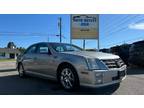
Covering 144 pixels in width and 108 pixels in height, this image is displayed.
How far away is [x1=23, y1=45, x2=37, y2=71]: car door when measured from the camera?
25.7 ft

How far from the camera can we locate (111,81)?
5.84 metres

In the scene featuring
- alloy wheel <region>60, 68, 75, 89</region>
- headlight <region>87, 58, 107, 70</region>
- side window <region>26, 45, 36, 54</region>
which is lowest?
alloy wheel <region>60, 68, 75, 89</region>

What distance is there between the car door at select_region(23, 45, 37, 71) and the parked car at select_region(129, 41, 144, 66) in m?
6.92

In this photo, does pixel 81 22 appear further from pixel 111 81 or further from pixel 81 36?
pixel 111 81

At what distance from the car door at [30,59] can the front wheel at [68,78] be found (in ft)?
5.56

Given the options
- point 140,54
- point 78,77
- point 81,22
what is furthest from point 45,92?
point 81,22

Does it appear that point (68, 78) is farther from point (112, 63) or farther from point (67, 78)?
point (112, 63)

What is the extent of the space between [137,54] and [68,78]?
25.7 ft

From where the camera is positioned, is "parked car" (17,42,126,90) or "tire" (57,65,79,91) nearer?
"parked car" (17,42,126,90)

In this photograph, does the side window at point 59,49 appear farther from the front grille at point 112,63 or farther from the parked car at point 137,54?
the parked car at point 137,54

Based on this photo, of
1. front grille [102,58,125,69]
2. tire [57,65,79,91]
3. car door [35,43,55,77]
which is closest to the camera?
front grille [102,58,125,69]

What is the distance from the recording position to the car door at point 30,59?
7.85m

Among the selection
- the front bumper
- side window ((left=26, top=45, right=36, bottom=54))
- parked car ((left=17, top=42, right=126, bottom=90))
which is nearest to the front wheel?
parked car ((left=17, top=42, right=126, bottom=90))

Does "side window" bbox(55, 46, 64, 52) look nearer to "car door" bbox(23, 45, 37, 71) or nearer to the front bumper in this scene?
"car door" bbox(23, 45, 37, 71)
